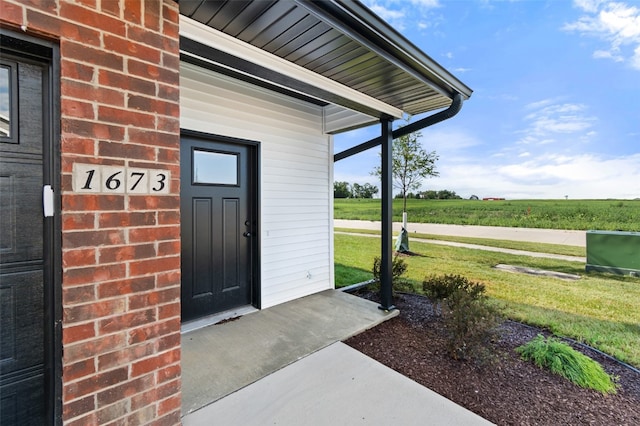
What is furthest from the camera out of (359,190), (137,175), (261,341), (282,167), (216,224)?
(359,190)

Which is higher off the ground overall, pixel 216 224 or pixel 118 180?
pixel 118 180

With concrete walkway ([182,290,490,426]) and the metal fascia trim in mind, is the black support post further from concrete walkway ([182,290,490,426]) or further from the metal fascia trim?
the metal fascia trim

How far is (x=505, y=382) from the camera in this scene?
2229mm

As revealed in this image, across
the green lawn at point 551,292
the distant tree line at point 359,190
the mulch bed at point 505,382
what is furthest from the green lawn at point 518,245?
the mulch bed at point 505,382

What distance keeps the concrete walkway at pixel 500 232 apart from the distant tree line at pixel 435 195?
3.42 ft

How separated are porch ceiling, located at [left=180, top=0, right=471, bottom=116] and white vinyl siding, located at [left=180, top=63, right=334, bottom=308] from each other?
1281mm

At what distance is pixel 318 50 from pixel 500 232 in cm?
868

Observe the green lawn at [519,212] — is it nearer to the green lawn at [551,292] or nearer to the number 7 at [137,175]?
the green lawn at [551,292]

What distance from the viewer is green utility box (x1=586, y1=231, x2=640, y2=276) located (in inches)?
201

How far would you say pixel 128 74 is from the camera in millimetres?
1323

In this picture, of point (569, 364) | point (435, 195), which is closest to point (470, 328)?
point (569, 364)

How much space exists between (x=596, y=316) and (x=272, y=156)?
475 centimetres

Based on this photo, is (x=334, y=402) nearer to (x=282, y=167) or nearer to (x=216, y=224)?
(x=216, y=224)

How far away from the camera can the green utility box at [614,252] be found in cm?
511
